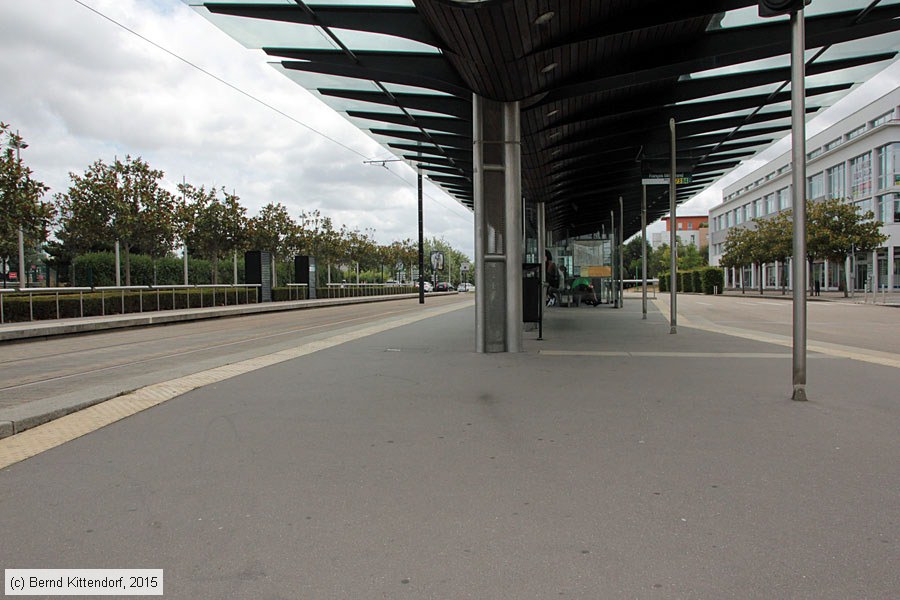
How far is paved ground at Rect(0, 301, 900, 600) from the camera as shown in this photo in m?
2.78

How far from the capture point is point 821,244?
42.0m

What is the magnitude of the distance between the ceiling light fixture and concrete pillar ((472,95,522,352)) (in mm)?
2861

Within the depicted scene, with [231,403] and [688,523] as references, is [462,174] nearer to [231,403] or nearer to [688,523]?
[231,403]

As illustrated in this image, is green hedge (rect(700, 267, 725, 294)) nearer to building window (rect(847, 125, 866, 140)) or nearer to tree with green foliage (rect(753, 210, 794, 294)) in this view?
tree with green foliage (rect(753, 210, 794, 294))

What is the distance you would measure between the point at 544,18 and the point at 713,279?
5594 cm

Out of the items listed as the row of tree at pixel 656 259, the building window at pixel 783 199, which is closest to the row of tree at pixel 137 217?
the building window at pixel 783 199

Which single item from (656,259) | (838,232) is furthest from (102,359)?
(656,259)


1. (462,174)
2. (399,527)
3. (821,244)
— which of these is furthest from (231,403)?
(821,244)

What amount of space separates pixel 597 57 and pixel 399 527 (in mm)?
8980

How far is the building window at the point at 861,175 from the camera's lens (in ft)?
169

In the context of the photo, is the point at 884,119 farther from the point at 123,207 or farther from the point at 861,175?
the point at 123,207

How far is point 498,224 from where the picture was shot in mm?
10867

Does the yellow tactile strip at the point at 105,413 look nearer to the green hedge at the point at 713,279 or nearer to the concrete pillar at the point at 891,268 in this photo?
the green hedge at the point at 713,279

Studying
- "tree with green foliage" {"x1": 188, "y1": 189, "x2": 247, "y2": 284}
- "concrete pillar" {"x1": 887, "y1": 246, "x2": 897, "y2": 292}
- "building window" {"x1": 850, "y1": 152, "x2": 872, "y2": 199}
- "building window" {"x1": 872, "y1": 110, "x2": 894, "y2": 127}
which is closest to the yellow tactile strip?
"tree with green foliage" {"x1": 188, "y1": 189, "x2": 247, "y2": 284}
